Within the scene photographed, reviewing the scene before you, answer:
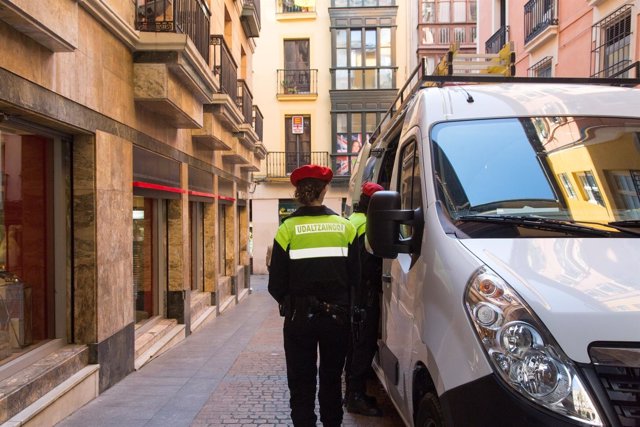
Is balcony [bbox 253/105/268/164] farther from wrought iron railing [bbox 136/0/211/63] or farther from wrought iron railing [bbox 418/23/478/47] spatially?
wrought iron railing [bbox 418/23/478/47]

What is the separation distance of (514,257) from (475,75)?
8.45ft

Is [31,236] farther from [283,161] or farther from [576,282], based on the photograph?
[283,161]

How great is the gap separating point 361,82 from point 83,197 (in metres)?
22.0

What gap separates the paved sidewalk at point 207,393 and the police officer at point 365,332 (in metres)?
0.13

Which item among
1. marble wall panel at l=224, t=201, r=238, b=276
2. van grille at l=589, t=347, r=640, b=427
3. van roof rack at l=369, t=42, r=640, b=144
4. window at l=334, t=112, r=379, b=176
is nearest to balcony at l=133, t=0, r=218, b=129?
van roof rack at l=369, t=42, r=640, b=144

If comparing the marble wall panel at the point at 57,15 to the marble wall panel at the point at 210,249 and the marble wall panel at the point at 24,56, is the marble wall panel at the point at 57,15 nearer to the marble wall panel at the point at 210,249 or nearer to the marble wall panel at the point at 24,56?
the marble wall panel at the point at 24,56

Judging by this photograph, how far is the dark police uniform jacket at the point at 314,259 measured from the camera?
386cm

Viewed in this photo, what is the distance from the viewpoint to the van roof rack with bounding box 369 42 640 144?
444 cm

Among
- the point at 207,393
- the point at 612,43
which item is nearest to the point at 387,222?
the point at 207,393

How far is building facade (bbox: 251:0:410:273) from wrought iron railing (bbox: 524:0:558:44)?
1106cm

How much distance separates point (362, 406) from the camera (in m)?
4.98

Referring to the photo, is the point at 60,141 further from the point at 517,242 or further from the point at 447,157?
the point at 517,242

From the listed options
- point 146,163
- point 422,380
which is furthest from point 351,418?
point 146,163

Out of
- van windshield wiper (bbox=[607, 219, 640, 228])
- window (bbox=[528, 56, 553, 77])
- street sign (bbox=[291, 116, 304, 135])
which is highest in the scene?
street sign (bbox=[291, 116, 304, 135])
